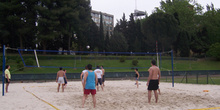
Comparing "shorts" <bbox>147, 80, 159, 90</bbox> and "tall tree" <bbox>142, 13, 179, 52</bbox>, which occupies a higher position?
"tall tree" <bbox>142, 13, 179, 52</bbox>

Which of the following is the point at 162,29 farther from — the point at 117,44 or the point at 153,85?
the point at 153,85

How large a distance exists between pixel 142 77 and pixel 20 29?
80.5 feet

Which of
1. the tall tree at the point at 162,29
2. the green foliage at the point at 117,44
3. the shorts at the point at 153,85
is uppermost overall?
the tall tree at the point at 162,29

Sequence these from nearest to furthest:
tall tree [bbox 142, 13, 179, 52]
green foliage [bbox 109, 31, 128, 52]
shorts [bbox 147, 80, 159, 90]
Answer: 1. shorts [bbox 147, 80, 159, 90]
2. tall tree [bbox 142, 13, 179, 52]
3. green foliage [bbox 109, 31, 128, 52]

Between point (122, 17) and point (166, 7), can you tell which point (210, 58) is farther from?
point (122, 17)

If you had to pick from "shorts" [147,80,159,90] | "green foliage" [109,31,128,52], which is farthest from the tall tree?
"shorts" [147,80,159,90]

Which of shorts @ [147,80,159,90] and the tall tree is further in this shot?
the tall tree

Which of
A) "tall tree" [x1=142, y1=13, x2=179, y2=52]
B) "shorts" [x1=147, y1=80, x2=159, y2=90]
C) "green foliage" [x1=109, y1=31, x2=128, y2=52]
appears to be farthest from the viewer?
"green foliage" [x1=109, y1=31, x2=128, y2=52]

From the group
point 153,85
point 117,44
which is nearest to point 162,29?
point 117,44

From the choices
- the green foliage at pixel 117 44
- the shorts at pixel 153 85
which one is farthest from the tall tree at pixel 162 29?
the shorts at pixel 153 85

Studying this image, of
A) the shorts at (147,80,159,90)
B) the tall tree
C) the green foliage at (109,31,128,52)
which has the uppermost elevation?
the tall tree

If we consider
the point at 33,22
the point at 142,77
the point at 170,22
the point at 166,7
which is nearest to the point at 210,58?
the point at 170,22

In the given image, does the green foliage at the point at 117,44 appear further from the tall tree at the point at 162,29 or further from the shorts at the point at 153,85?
the shorts at the point at 153,85

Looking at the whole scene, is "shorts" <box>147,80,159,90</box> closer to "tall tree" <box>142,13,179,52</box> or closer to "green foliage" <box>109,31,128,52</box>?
"green foliage" <box>109,31,128,52</box>
